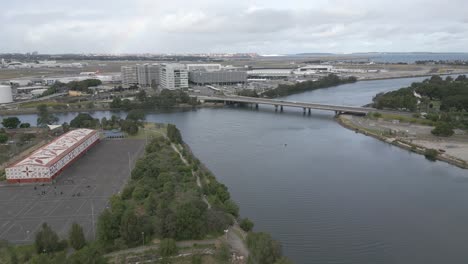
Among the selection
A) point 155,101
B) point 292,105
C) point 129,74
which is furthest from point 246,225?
point 129,74

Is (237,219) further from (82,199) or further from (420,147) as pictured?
(420,147)

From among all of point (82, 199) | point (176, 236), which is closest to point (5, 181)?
point (82, 199)

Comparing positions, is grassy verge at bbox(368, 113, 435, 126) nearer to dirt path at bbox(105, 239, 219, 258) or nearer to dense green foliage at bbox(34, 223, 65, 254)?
dirt path at bbox(105, 239, 219, 258)

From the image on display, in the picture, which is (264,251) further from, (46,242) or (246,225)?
(46,242)

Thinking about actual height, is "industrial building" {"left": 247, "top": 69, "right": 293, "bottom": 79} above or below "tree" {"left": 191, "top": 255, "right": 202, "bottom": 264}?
above

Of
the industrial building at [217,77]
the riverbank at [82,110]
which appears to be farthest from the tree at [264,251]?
the industrial building at [217,77]

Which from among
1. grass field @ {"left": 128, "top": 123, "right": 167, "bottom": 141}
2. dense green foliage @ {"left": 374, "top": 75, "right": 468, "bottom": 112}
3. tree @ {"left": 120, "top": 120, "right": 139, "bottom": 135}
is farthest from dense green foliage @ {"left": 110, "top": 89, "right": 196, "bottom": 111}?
dense green foliage @ {"left": 374, "top": 75, "right": 468, "bottom": 112}
